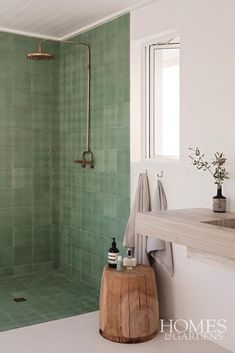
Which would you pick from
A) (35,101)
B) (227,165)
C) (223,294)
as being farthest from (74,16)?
(223,294)

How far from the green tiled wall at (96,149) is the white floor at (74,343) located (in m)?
0.97

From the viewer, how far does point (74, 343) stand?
114 inches

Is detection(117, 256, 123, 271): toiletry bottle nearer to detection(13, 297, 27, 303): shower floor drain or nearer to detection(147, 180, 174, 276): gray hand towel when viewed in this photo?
detection(147, 180, 174, 276): gray hand towel

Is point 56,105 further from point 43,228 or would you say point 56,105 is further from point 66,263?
point 66,263

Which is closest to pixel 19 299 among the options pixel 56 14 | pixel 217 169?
pixel 217 169

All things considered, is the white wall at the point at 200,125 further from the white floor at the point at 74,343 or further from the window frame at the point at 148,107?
the white floor at the point at 74,343

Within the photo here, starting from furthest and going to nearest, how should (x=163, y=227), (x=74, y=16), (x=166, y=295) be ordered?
(x=74, y=16), (x=166, y=295), (x=163, y=227)

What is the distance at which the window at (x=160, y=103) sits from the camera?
11.7 ft

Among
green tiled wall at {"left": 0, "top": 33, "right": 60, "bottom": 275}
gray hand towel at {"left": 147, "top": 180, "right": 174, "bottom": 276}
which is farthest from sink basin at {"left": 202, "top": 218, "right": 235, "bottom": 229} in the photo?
green tiled wall at {"left": 0, "top": 33, "right": 60, "bottom": 275}

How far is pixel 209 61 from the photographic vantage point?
2912 millimetres

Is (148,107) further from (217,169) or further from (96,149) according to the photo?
(217,169)

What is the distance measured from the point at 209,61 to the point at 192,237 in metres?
1.27

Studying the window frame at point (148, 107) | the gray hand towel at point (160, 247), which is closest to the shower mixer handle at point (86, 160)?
the window frame at point (148, 107)

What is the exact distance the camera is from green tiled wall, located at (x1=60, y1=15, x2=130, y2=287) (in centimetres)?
375
